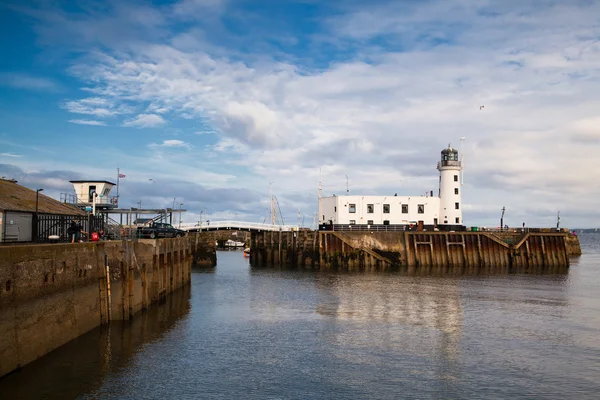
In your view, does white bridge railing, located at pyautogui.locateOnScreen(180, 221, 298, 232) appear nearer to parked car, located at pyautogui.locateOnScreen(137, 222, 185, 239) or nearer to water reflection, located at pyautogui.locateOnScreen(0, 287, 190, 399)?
parked car, located at pyautogui.locateOnScreen(137, 222, 185, 239)

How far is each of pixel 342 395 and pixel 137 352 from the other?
1106 cm

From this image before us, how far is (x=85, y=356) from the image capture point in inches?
969

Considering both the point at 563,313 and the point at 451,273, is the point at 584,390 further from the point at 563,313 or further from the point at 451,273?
the point at 451,273

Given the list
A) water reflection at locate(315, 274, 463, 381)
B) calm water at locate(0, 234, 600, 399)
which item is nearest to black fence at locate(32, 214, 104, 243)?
calm water at locate(0, 234, 600, 399)

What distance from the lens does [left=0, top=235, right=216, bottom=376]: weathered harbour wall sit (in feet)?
66.2

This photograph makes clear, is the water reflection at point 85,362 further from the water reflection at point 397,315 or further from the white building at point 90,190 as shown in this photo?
the white building at point 90,190

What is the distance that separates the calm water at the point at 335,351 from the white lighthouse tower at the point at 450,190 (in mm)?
36112

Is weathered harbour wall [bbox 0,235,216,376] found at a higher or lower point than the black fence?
lower

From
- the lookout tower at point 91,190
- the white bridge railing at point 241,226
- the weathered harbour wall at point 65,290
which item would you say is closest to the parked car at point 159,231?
the lookout tower at point 91,190

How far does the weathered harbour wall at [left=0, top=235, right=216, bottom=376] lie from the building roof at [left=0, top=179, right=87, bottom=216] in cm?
670

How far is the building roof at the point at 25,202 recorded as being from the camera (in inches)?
1308

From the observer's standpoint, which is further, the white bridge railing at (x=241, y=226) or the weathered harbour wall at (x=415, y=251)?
the white bridge railing at (x=241, y=226)

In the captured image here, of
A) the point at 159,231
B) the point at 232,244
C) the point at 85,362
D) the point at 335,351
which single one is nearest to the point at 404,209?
the point at 159,231

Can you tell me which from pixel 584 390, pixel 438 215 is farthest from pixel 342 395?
pixel 438 215
